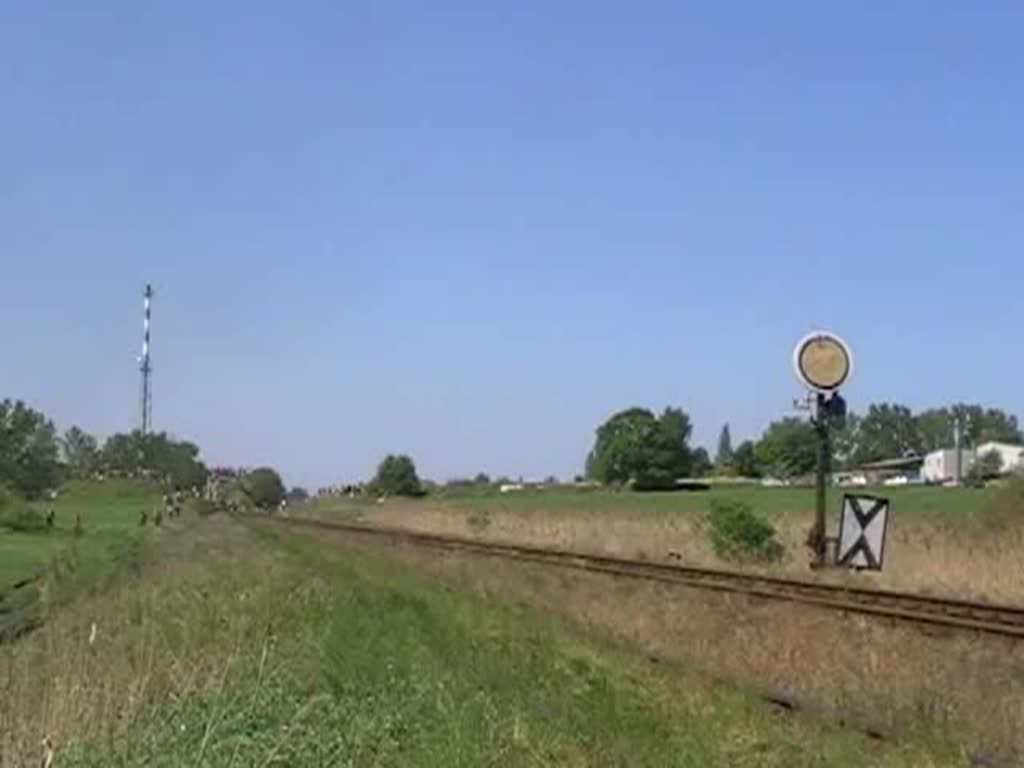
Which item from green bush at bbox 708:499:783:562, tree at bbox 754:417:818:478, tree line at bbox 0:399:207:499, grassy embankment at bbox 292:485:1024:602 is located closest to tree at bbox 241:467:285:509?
tree line at bbox 0:399:207:499

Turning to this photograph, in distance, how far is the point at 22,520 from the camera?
99.9m

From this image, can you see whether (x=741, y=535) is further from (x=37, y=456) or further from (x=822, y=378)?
(x=37, y=456)

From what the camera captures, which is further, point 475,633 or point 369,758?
point 475,633

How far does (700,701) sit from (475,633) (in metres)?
5.54

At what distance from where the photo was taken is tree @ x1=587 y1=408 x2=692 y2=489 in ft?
538

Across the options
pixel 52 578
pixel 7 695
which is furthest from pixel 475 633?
pixel 52 578

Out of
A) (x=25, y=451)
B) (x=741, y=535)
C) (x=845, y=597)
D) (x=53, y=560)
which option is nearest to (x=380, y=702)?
(x=845, y=597)

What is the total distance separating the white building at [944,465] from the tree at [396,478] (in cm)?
5795

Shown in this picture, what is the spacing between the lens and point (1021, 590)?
2300 centimetres

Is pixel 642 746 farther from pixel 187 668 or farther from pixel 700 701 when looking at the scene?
pixel 187 668

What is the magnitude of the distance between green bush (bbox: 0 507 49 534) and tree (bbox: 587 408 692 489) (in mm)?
73297

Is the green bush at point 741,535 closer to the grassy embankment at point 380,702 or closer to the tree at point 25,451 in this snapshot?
the grassy embankment at point 380,702

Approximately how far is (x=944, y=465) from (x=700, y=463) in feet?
92.8

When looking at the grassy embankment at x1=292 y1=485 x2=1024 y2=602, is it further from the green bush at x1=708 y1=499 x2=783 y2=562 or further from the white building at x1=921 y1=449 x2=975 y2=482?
the white building at x1=921 y1=449 x2=975 y2=482
